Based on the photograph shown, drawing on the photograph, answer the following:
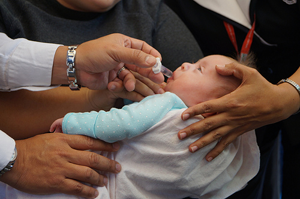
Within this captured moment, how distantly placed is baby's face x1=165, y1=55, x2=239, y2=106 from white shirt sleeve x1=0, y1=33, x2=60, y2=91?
0.69m

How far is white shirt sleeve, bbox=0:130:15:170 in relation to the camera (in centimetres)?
98

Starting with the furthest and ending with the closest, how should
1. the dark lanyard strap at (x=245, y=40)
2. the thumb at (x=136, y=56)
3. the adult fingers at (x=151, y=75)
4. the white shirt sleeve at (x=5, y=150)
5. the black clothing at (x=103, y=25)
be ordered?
the dark lanyard strap at (x=245, y=40)
the black clothing at (x=103, y=25)
the adult fingers at (x=151, y=75)
the thumb at (x=136, y=56)
the white shirt sleeve at (x=5, y=150)

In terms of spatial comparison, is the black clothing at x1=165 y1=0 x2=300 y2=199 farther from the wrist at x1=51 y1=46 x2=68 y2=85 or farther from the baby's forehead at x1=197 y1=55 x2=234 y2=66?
the wrist at x1=51 y1=46 x2=68 y2=85

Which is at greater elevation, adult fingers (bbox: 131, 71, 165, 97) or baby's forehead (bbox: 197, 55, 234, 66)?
baby's forehead (bbox: 197, 55, 234, 66)

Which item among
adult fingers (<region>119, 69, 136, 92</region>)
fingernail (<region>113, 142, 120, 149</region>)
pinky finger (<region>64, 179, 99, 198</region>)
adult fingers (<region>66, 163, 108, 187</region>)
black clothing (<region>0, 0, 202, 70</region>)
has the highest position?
black clothing (<region>0, 0, 202, 70</region>)

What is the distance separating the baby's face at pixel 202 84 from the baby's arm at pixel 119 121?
16 centimetres

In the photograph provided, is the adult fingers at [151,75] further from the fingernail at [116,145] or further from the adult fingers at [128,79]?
the fingernail at [116,145]

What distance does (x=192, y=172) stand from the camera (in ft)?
3.88

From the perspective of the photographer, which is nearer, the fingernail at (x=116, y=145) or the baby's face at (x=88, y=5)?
the fingernail at (x=116, y=145)

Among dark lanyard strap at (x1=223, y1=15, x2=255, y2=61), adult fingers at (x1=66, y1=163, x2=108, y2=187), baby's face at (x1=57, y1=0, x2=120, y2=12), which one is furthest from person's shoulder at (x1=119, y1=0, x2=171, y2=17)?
adult fingers at (x1=66, y1=163, x2=108, y2=187)

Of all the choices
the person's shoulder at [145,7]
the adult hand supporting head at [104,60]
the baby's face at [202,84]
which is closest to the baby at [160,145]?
the baby's face at [202,84]

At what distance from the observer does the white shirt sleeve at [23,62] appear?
3.96 feet

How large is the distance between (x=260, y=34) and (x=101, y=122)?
1.34 metres


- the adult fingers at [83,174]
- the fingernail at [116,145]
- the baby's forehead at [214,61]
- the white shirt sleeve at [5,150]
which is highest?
the baby's forehead at [214,61]
